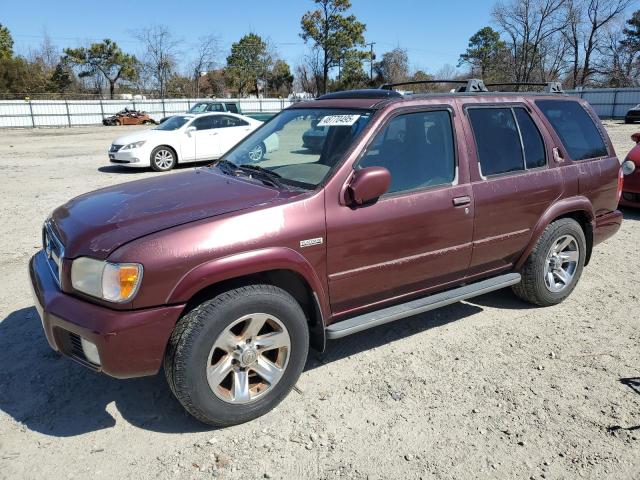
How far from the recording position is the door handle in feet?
12.2

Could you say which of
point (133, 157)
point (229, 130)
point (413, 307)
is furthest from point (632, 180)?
point (133, 157)

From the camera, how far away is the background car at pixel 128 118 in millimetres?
38000

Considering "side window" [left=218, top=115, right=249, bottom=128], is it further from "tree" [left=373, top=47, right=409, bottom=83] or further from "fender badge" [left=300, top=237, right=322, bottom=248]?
"tree" [left=373, top=47, right=409, bottom=83]

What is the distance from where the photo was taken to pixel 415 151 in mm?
3703

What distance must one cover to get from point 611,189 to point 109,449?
474 cm

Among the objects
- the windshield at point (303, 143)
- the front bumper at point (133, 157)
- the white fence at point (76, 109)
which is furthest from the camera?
the white fence at point (76, 109)

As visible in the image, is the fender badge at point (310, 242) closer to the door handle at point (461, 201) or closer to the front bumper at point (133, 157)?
the door handle at point (461, 201)

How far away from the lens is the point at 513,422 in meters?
3.06

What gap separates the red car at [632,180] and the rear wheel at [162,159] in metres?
10.3

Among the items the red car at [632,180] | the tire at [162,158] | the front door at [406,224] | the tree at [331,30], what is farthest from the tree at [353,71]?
the front door at [406,224]

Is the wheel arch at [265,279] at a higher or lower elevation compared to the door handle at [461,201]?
lower

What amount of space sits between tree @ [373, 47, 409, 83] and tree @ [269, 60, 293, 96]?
39.3ft

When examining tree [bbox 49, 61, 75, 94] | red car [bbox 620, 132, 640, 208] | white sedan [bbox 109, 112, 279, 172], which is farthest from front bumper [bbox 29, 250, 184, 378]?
tree [bbox 49, 61, 75, 94]

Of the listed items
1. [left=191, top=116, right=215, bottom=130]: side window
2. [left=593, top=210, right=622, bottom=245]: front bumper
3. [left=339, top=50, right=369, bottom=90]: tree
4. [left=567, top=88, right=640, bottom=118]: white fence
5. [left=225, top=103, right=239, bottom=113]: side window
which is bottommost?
[left=593, top=210, right=622, bottom=245]: front bumper
